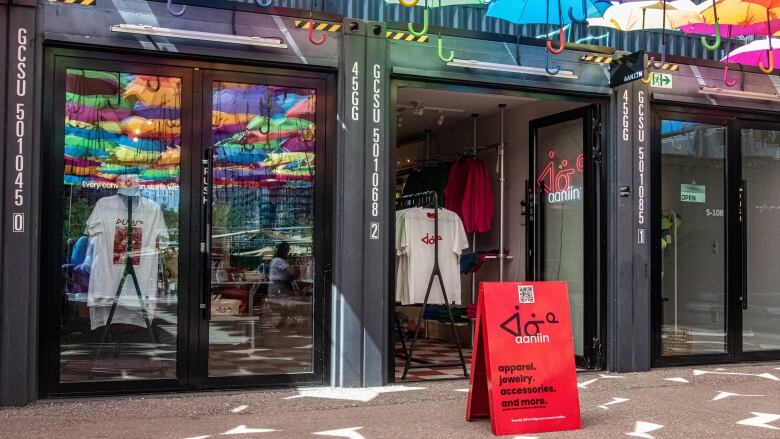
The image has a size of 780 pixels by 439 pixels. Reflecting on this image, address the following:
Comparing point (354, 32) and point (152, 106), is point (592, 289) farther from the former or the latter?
point (152, 106)

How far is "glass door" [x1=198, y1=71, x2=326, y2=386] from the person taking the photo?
745 cm

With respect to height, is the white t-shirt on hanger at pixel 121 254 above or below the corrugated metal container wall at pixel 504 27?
below

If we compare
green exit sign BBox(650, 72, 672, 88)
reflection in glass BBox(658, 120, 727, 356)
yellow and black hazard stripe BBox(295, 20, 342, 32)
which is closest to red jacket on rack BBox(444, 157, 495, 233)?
reflection in glass BBox(658, 120, 727, 356)

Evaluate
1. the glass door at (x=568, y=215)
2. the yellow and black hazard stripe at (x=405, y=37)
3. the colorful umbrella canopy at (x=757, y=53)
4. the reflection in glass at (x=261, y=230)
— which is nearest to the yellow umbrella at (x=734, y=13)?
the colorful umbrella canopy at (x=757, y=53)

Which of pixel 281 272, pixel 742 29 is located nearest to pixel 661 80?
pixel 742 29

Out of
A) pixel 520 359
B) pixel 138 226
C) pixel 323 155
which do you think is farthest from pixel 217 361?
pixel 520 359

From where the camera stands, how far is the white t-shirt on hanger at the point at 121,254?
7.15 metres

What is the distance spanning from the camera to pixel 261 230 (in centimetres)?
765

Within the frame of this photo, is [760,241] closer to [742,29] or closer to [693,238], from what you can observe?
[693,238]

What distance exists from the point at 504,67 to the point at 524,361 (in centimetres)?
323

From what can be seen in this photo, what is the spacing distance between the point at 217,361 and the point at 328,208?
1623mm

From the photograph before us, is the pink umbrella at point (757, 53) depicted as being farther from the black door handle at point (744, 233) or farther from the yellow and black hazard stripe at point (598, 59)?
the black door handle at point (744, 233)

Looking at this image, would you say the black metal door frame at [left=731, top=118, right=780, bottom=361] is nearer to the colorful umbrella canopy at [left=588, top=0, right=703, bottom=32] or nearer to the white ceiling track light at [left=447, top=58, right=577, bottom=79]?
the colorful umbrella canopy at [left=588, top=0, right=703, bottom=32]

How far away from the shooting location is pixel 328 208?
779 cm
